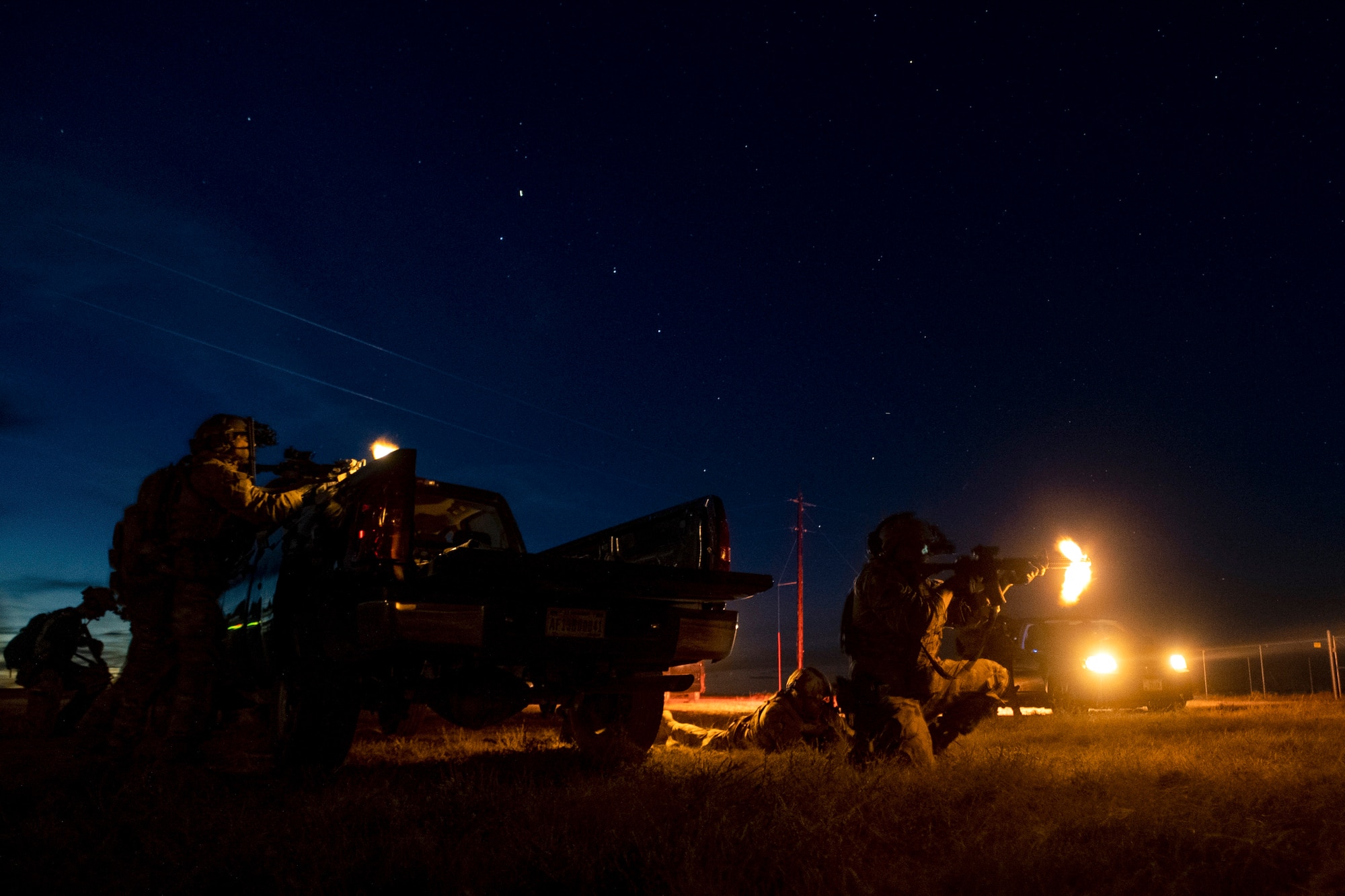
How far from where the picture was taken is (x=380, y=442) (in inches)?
290

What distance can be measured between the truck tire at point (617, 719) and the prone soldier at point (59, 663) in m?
4.93

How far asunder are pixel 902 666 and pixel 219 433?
4728 mm

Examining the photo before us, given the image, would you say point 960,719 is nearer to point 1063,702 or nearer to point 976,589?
point 976,589

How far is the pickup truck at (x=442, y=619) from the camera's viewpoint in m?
4.14

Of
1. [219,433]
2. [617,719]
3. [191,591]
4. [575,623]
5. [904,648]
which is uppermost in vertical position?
[219,433]

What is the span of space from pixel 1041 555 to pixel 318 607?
4.54 metres

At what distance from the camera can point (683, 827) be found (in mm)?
3373

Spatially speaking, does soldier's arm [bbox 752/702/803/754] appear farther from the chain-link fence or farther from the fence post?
the fence post

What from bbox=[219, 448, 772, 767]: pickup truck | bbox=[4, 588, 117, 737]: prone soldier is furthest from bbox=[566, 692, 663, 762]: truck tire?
bbox=[4, 588, 117, 737]: prone soldier

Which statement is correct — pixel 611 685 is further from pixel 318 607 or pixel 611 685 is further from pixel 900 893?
pixel 900 893

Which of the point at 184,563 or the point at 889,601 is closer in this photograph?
the point at 889,601

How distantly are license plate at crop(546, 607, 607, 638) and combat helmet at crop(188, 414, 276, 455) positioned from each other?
289 centimetres

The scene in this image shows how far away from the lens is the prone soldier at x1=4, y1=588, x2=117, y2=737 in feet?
26.2

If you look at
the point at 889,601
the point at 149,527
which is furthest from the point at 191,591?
the point at 889,601
